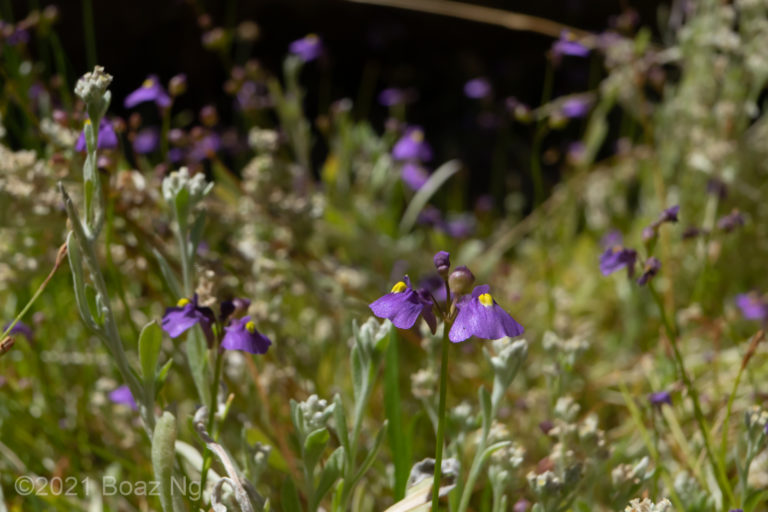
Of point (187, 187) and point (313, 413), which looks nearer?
point (313, 413)

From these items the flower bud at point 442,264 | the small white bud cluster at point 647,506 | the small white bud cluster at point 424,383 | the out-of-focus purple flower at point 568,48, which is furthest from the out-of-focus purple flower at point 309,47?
the small white bud cluster at point 647,506

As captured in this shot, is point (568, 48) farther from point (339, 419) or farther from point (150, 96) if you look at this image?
point (339, 419)

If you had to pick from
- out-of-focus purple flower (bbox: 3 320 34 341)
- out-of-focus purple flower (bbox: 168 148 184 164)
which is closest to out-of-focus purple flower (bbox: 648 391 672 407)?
out-of-focus purple flower (bbox: 3 320 34 341)

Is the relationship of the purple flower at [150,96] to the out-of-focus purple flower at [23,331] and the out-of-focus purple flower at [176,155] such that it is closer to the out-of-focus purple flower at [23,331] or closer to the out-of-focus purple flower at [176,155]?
the out-of-focus purple flower at [23,331]

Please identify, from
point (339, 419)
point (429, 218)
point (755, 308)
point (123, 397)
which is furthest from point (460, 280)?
point (429, 218)

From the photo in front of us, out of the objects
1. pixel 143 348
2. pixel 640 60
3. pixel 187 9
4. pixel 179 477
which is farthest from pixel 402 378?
pixel 187 9

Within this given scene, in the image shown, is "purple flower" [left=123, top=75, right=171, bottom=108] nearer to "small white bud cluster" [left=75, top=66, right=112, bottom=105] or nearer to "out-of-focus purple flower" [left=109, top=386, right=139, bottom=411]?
"small white bud cluster" [left=75, top=66, right=112, bottom=105]

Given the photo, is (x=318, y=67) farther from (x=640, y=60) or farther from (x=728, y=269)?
(x=728, y=269)
